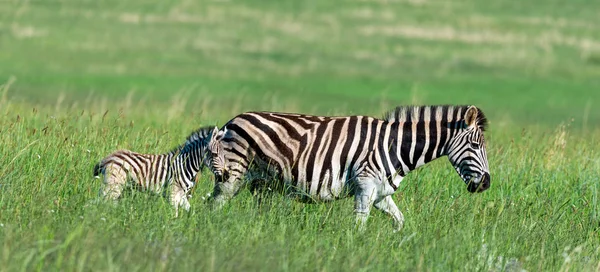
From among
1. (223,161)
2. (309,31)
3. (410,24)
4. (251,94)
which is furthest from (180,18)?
(223,161)

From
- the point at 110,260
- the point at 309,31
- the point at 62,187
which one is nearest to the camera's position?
the point at 110,260

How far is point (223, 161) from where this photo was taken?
357 inches

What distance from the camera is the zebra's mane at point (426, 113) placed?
888 cm

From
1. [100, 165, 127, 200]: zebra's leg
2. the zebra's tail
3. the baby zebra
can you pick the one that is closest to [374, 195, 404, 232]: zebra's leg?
the baby zebra

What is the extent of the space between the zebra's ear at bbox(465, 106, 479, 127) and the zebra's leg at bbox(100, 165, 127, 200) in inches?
117

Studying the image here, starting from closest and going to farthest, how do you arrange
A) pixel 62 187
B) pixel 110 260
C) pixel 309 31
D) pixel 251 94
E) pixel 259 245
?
pixel 110 260 → pixel 259 245 → pixel 62 187 → pixel 251 94 → pixel 309 31

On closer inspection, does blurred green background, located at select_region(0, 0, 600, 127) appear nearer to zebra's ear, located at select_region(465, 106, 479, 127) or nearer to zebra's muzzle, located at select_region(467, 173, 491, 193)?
zebra's ear, located at select_region(465, 106, 479, 127)

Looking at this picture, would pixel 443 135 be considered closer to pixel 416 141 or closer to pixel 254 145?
pixel 416 141

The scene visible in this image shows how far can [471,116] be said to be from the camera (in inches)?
344

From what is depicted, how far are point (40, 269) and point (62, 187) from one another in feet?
8.79

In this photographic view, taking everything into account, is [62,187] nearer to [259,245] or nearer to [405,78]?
[259,245]

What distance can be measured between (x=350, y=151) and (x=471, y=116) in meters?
1.04

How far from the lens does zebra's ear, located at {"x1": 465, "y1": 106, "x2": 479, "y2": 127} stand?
8688 millimetres

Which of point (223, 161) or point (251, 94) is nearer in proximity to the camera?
point (223, 161)
